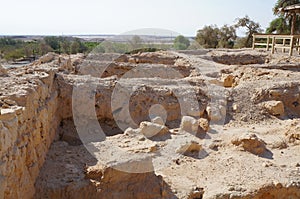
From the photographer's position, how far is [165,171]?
5.57 metres

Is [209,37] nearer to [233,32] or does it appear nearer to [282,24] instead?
[233,32]

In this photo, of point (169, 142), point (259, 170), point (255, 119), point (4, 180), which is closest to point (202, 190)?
point (259, 170)

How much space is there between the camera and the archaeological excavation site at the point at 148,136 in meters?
4.25

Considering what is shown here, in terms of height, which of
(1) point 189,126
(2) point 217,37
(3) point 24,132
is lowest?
(1) point 189,126

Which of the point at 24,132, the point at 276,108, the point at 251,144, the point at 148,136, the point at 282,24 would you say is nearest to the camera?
the point at 24,132

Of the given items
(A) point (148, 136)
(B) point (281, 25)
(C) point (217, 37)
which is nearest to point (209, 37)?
(C) point (217, 37)

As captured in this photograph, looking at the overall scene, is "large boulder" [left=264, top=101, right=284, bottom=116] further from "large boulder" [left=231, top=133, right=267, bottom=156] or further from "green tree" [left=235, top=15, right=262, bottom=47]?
"green tree" [left=235, top=15, right=262, bottom=47]

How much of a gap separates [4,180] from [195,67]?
35.2ft

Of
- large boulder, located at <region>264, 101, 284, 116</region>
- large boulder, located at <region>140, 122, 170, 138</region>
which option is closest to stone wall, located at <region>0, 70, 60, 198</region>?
large boulder, located at <region>140, 122, 170, 138</region>

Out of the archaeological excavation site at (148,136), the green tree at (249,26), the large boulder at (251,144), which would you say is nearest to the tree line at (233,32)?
the green tree at (249,26)

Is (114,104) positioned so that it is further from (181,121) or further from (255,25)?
(255,25)

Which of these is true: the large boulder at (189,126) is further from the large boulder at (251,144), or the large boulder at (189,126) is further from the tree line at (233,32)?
the tree line at (233,32)

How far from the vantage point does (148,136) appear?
6625mm

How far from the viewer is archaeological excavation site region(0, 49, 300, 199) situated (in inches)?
167
